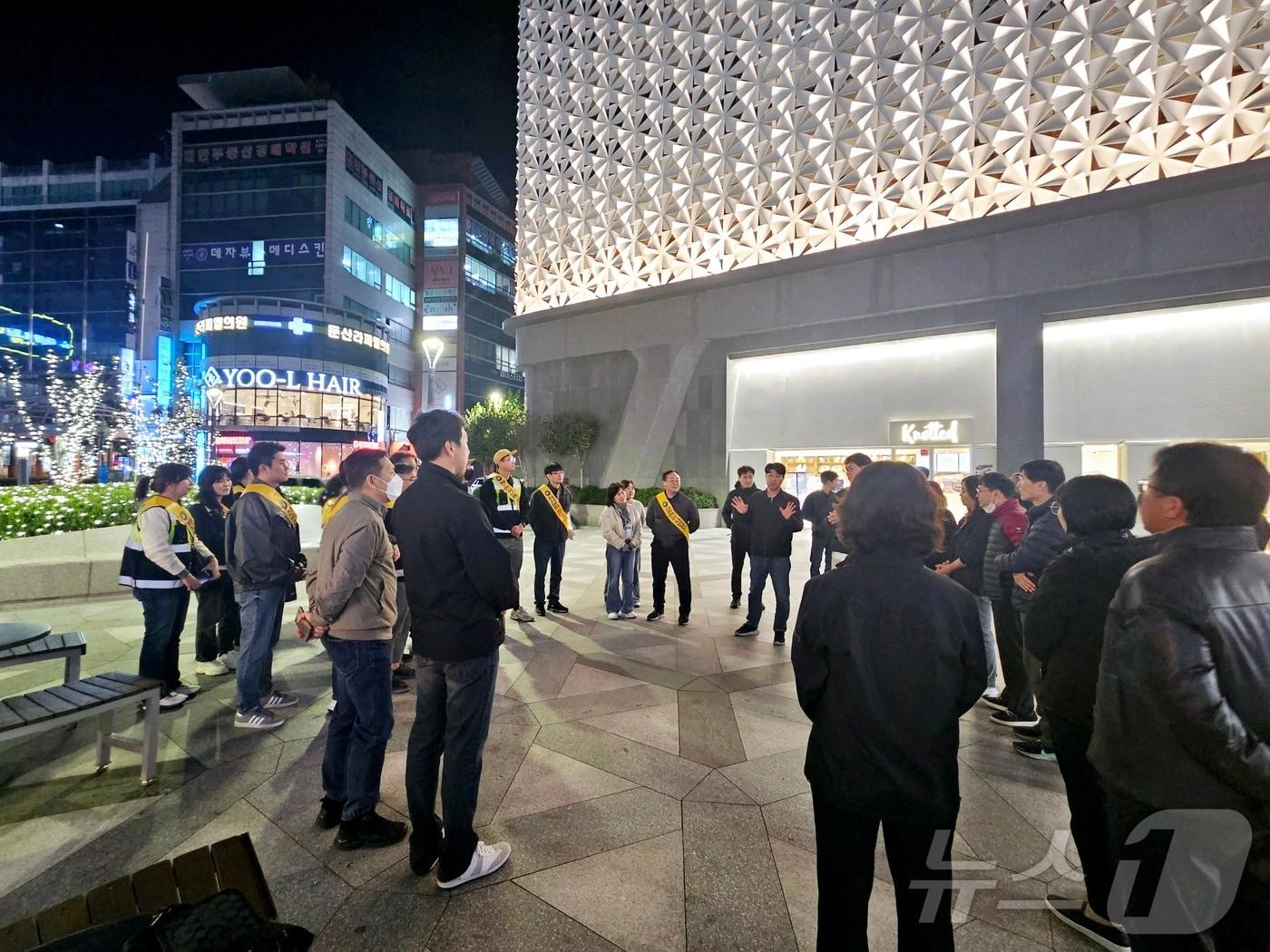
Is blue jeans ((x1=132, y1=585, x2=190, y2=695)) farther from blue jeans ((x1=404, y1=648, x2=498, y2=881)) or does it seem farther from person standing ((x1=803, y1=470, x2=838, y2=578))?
person standing ((x1=803, y1=470, x2=838, y2=578))

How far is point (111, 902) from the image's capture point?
5.93 feet

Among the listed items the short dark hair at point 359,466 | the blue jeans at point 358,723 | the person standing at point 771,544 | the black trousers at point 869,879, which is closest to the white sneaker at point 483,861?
the blue jeans at point 358,723

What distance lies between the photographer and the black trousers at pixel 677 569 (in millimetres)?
7727

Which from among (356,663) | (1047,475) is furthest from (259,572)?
(1047,475)

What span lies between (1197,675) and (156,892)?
3.27 m

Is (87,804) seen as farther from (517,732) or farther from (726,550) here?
(726,550)

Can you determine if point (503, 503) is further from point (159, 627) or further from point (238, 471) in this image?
point (159, 627)

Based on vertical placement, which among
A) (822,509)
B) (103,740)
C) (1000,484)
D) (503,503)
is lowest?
(103,740)

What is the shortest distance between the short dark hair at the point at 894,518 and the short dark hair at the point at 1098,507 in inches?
53.1

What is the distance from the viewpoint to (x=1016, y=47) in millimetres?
15273

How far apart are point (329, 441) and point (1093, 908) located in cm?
4896

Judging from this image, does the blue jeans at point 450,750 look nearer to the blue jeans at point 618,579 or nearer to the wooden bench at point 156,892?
the wooden bench at point 156,892

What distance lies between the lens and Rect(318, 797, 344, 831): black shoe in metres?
3.12

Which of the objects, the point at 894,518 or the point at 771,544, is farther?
the point at 771,544
